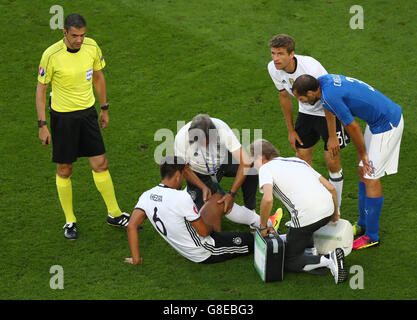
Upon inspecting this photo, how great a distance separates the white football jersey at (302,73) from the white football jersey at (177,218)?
158cm

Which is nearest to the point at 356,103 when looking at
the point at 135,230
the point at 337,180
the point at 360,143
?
the point at 360,143

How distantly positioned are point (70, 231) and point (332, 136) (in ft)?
8.68

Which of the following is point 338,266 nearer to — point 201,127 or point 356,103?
point 356,103

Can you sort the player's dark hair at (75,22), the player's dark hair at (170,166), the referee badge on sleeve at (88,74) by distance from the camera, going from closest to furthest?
the player's dark hair at (170,166) → the player's dark hair at (75,22) → the referee badge on sleeve at (88,74)

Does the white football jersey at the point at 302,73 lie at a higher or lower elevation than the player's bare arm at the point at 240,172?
higher

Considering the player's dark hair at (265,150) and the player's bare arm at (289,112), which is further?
the player's bare arm at (289,112)

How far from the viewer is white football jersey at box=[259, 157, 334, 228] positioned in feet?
18.9

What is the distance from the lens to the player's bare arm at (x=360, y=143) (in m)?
5.95

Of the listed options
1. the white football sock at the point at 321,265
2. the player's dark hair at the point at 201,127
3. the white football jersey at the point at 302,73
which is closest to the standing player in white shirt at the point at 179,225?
the player's dark hair at the point at 201,127

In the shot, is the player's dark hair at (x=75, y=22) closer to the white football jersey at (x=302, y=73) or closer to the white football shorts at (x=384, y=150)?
the white football jersey at (x=302, y=73)

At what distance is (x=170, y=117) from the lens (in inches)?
340

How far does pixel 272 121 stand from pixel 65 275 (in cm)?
345

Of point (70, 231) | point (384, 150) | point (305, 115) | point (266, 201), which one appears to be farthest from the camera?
point (305, 115)

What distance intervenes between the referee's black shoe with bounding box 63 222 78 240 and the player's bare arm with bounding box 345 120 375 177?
9.04ft
